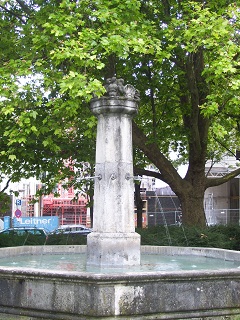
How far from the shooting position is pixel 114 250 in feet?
29.5

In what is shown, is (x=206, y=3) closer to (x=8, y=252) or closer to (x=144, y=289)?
(x=8, y=252)

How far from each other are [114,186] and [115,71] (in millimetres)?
7347

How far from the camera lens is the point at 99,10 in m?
12.4

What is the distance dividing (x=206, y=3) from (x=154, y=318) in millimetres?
10852

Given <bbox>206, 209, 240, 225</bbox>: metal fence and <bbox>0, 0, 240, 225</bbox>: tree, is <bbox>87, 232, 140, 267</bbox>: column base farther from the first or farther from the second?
<bbox>206, 209, 240, 225</bbox>: metal fence

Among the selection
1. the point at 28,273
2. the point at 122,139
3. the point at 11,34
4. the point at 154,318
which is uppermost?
the point at 11,34

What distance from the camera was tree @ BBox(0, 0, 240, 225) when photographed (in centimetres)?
1226

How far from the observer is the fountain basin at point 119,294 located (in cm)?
655

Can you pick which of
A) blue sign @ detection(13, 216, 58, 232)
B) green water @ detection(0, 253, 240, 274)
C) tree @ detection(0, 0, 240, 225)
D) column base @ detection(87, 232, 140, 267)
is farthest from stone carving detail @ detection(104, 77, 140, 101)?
blue sign @ detection(13, 216, 58, 232)

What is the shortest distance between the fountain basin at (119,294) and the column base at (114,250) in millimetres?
2186

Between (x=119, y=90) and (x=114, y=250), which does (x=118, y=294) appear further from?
(x=119, y=90)

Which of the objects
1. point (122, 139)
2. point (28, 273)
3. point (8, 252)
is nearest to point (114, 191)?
point (122, 139)

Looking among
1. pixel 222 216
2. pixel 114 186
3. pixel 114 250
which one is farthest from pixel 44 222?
pixel 114 250

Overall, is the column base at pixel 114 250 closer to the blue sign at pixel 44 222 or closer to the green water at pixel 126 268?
the green water at pixel 126 268
